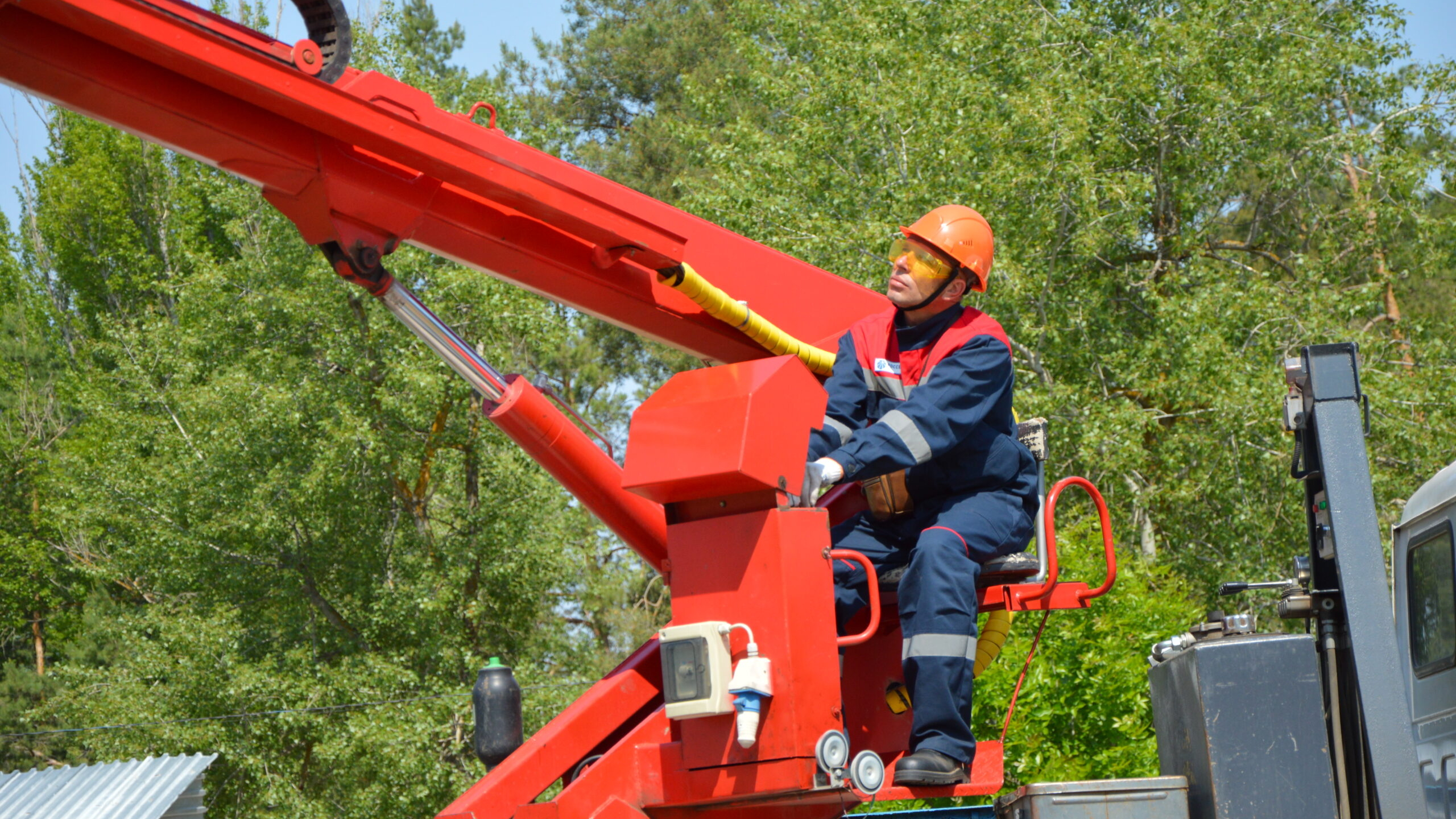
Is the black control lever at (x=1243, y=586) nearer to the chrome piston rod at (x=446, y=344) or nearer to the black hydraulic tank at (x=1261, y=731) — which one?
the black hydraulic tank at (x=1261, y=731)

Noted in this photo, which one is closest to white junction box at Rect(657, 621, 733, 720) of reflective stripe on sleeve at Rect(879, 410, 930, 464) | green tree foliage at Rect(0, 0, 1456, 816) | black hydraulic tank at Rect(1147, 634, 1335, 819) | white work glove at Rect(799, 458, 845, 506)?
white work glove at Rect(799, 458, 845, 506)

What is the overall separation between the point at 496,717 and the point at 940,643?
1.38 metres

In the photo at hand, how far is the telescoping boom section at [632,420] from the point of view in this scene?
3627mm

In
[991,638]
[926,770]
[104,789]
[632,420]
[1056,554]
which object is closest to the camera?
[926,770]

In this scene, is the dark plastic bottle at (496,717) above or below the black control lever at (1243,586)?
below

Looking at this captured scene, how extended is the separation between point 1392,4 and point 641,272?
699 inches

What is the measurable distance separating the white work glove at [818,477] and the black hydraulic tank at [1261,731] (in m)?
1.06

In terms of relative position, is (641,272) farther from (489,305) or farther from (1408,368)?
(1408,368)

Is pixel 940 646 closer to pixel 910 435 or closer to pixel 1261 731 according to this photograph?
pixel 910 435

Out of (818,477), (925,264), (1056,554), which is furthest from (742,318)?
(1056,554)

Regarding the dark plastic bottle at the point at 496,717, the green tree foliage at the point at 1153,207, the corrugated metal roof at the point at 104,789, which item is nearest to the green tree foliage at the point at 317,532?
the green tree foliage at the point at 1153,207

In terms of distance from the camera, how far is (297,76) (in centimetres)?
377

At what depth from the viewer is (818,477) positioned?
3982 millimetres

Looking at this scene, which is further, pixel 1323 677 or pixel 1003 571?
pixel 1003 571
